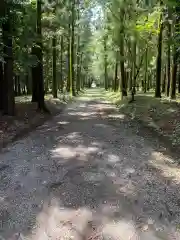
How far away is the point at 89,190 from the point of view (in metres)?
8.06

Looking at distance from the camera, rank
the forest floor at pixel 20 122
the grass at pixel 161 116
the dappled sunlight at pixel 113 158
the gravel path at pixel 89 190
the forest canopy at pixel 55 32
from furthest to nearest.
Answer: the forest canopy at pixel 55 32 < the grass at pixel 161 116 < the forest floor at pixel 20 122 < the dappled sunlight at pixel 113 158 < the gravel path at pixel 89 190

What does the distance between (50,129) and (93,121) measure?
2.87 m

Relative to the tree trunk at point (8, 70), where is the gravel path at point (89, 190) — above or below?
below

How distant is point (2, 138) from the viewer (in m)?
13.8

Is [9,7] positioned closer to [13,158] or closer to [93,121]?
[93,121]

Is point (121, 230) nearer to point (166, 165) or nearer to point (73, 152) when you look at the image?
point (166, 165)

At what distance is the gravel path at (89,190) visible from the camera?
6.62 metres

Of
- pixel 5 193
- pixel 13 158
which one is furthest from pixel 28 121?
pixel 5 193

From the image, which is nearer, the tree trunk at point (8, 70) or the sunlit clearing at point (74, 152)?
the sunlit clearing at point (74, 152)

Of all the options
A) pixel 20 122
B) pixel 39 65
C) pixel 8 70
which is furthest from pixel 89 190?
pixel 39 65

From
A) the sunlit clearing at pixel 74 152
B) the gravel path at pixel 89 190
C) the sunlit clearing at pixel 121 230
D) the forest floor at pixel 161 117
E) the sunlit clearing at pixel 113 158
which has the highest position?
the forest floor at pixel 161 117

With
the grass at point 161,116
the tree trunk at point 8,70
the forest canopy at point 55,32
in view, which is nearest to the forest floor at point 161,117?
the grass at point 161,116

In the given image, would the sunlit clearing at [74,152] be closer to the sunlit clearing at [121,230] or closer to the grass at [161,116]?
the grass at [161,116]

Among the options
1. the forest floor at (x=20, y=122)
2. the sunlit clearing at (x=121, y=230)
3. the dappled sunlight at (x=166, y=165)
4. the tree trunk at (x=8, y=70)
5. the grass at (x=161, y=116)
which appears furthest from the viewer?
the tree trunk at (x=8, y=70)
